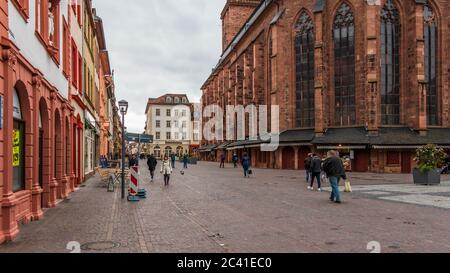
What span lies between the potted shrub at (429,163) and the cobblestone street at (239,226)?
8.15 metres

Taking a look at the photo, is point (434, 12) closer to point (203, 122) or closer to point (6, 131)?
point (6, 131)

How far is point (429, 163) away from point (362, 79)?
1911 centimetres

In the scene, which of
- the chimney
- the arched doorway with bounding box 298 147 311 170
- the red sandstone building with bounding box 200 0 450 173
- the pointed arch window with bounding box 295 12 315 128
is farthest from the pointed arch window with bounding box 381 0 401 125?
the chimney

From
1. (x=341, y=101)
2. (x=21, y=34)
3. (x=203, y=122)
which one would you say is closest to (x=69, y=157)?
(x=21, y=34)

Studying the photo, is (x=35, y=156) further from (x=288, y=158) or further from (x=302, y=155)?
(x=288, y=158)

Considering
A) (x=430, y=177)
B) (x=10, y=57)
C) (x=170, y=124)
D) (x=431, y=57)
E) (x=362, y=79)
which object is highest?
(x=431, y=57)

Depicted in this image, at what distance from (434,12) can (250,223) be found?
37514mm

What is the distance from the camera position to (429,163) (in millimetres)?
22016

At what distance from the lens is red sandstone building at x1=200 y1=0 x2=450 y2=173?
126 ft

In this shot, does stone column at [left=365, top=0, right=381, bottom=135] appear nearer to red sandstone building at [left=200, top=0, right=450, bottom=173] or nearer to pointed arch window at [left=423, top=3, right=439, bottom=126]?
red sandstone building at [left=200, top=0, right=450, bottom=173]

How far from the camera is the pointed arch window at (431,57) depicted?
4034 cm

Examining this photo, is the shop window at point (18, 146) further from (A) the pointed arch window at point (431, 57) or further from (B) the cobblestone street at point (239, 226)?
(A) the pointed arch window at point (431, 57)

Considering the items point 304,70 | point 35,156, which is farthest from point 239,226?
point 304,70

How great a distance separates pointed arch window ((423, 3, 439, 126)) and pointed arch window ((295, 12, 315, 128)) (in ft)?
33.2
